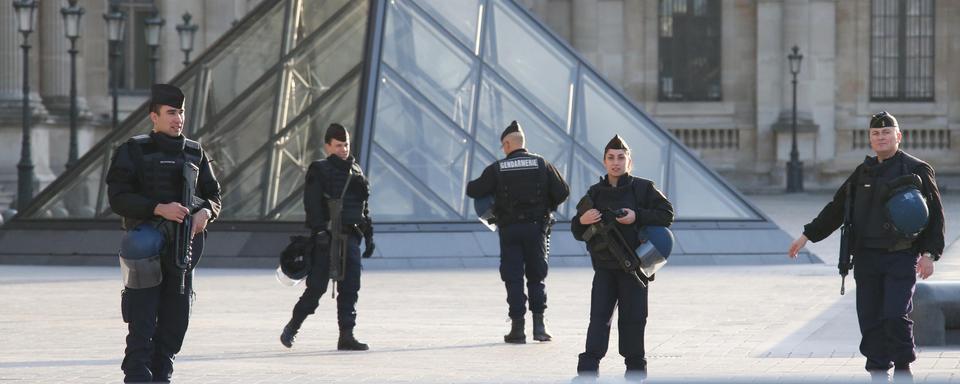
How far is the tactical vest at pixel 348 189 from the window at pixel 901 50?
38.7 meters

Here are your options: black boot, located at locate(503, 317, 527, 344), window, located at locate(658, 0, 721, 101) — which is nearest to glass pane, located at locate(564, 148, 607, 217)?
black boot, located at locate(503, 317, 527, 344)

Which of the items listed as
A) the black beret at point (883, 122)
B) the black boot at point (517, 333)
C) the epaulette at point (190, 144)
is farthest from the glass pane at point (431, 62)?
the epaulette at point (190, 144)

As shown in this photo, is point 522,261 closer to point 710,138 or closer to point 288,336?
point 288,336

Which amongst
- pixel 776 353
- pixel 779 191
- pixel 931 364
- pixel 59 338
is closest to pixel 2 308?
pixel 59 338

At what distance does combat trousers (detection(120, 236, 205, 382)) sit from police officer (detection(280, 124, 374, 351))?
336cm

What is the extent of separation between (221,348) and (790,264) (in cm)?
1060

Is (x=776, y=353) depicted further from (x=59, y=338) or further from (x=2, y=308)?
(x=2, y=308)

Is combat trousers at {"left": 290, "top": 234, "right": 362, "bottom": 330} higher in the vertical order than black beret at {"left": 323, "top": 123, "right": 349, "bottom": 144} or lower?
lower

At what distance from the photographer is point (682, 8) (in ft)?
169

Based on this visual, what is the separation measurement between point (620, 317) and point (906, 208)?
1663 mm

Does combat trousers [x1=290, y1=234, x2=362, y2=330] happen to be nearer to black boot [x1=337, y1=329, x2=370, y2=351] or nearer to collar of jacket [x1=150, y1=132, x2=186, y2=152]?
black boot [x1=337, y1=329, x2=370, y2=351]

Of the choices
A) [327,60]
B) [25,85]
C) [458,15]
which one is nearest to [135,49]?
[25,85]

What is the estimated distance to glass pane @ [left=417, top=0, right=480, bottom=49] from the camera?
2350 centimetres

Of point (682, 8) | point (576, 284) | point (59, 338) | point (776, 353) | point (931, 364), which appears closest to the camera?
point (931, 364)
